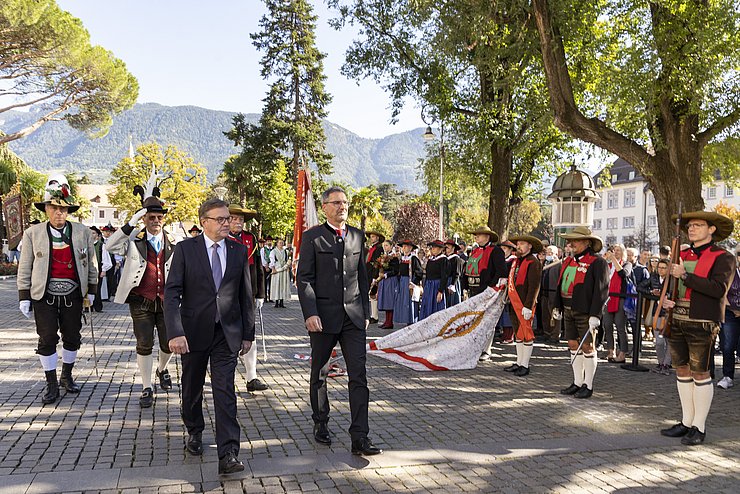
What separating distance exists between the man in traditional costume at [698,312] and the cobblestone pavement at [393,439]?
336mm

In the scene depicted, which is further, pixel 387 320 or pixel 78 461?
pixel 387 320

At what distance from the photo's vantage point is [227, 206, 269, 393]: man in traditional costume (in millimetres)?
7413

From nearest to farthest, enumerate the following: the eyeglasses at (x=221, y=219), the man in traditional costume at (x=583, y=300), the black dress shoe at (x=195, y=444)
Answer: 1. the eyeglasses at (x=221, y=219)
2. the black dress shoe at (x=195, y=444)
3. the man in traditional costume at (x=583, y=300)

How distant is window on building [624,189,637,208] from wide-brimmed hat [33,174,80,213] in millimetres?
77000

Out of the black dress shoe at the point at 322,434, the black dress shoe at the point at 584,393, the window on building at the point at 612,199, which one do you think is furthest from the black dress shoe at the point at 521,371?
the window on building at the point at 612,199

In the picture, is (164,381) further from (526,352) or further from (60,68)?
(60,68)

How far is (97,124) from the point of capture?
36.8 m

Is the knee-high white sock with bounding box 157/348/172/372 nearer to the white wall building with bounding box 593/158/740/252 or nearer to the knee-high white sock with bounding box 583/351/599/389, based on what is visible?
the knee-high white sock with bounding box 583/351/599/389

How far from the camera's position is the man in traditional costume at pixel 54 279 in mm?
6684

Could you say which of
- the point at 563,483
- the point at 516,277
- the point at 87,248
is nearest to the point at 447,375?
the point at 516,277

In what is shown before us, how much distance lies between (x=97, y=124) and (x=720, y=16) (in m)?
34.1

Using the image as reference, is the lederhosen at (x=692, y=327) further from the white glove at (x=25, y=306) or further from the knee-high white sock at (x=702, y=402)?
the white glove at (x=25, y=306)

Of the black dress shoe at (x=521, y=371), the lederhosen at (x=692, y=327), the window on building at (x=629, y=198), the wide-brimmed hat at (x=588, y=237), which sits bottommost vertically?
the black dress shoe at (x=521, y=371)

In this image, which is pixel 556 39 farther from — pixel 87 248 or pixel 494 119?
pixel 87 248
